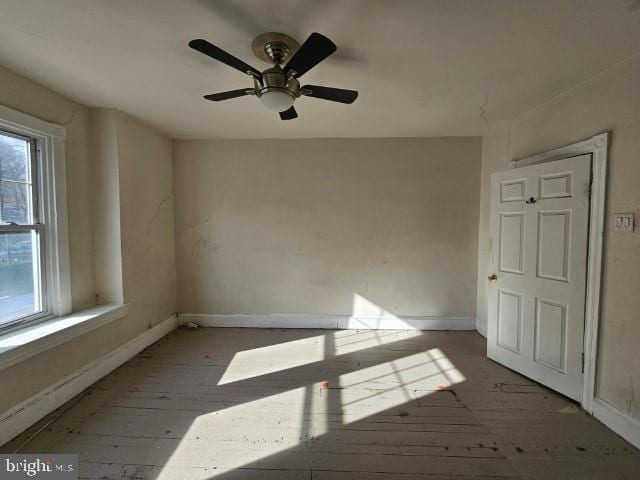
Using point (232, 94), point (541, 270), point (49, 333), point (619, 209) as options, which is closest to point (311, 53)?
point (232, 94)

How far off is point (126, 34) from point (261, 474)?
2.54 m

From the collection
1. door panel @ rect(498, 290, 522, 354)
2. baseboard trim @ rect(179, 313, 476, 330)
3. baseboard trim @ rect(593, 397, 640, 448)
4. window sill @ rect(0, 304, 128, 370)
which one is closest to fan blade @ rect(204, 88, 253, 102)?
window sill @ rect(0, 304, 128, 370)

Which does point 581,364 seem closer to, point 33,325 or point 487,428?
point 487,428

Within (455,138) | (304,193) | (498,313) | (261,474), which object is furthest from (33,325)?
(455,138)

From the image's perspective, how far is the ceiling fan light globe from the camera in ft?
5.23

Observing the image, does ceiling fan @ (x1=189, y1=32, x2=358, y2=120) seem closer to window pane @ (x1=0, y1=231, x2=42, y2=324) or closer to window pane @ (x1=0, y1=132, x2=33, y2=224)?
window pane @ (x1=0, y1=132, x2=33, y2=224)

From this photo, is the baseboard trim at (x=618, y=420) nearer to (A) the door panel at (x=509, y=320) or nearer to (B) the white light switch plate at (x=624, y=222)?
(A) the door panel at (x=509, y=320)

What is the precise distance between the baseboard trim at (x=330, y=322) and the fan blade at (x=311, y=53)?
112 inches

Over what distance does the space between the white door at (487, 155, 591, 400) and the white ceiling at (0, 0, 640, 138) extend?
0.72m

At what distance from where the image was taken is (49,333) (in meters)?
1.98

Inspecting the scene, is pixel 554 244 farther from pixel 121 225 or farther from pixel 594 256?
pixel 121 225

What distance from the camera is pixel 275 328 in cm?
363

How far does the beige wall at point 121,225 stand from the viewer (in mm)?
1972

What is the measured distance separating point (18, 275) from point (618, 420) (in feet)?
14.2
